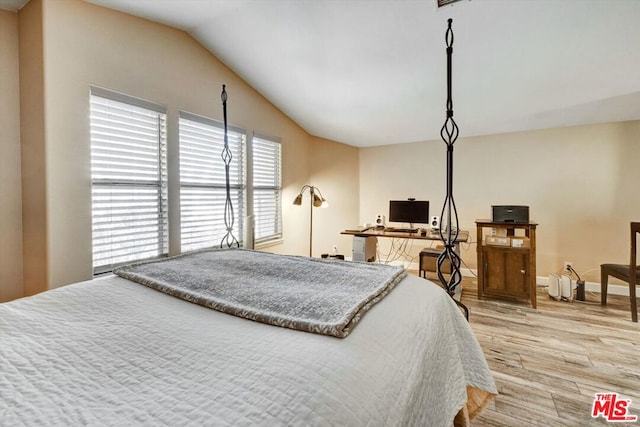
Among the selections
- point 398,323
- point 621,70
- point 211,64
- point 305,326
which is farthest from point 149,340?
point 621,70

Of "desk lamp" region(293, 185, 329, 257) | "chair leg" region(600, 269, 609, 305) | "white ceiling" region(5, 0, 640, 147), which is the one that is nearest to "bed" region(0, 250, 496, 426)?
"white ceiling" region(5, 0, 640, 147)

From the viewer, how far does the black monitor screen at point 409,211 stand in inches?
164

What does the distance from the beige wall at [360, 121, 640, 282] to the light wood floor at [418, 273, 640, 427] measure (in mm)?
698

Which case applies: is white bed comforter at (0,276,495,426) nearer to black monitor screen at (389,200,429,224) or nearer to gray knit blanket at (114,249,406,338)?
gray knit blanket at (114,249,406,338)

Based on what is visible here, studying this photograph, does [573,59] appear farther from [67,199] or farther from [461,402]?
[67,199]

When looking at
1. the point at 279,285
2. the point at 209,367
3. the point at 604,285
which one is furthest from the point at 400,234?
the point at 209,367

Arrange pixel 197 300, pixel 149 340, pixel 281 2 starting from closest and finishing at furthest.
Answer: pixel 149 340 < pixel 197 300 < pixel 281 2

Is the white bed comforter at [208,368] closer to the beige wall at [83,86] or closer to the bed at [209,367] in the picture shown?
the bed at [209,367]

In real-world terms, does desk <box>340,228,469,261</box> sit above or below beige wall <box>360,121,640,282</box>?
below

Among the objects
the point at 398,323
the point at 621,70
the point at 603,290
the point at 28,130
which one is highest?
the point at 621,70

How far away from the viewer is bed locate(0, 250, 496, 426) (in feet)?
1.80

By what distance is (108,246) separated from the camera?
2.24m

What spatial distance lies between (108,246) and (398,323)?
2.29 m

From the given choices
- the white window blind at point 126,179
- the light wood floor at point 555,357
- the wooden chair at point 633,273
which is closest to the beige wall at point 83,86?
the white window blind at point 126,179
